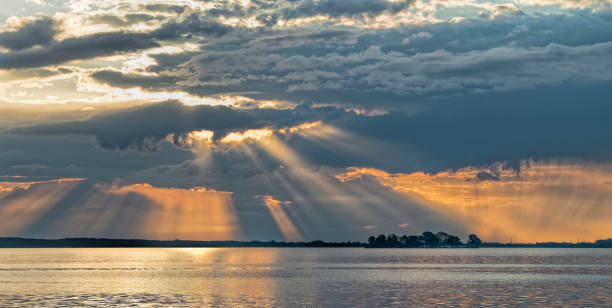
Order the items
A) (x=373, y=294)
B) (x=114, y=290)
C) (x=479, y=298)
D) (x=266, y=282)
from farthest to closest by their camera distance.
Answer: (x=266, y=282) < (x=114, y=290) < (x=373, y=294) < (x=479, y=298)

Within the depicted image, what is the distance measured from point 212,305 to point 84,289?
3647cm

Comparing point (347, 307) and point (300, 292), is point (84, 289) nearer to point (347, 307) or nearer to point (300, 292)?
point (300, 292)

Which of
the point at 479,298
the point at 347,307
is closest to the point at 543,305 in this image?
the point at 479,298

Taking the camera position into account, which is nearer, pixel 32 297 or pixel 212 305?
pixel 212 305

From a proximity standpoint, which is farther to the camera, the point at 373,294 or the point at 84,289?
the point at 84,289

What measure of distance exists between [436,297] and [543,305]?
1666cm

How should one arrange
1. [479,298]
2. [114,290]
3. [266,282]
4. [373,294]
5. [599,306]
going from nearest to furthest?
[599,306], [479,298], [373,294], [114,290], [266,282]

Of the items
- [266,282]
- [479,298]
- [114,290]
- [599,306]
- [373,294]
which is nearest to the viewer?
[599,306]

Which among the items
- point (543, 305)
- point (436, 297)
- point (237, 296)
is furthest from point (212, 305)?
point (543, 305)

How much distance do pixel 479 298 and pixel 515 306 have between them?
1059 centimetres

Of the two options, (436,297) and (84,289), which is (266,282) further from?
(436,297)

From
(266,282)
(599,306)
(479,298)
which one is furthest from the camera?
(266,282)

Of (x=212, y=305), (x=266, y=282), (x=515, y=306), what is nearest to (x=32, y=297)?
(x=212, y=305)

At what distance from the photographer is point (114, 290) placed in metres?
111
